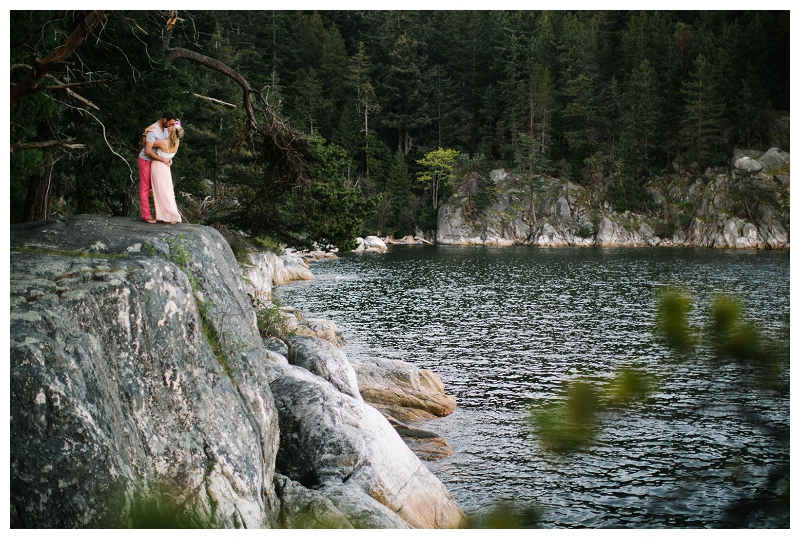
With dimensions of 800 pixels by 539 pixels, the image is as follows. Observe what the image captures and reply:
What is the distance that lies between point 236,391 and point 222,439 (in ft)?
2.81

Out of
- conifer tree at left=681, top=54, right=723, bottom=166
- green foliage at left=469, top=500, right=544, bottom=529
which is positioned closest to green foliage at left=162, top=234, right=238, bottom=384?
green foliage at left=469, top=500, right=544, bottom=529

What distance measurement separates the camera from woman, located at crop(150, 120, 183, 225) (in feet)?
38.2

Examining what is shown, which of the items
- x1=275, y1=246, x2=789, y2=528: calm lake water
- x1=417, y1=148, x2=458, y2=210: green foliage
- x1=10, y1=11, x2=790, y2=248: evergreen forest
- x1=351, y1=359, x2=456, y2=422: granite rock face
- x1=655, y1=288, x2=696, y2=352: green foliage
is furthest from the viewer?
x1=417, y1=148, x2=458, y2=210: green foliage

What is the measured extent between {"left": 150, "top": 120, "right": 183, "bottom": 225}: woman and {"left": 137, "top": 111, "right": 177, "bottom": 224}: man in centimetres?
8

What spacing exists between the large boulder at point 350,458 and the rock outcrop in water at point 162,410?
27 mm

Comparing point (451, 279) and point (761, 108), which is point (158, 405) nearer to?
point (451, 279)

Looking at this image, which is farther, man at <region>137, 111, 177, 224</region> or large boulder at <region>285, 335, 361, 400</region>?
large boulder at <region>285, 335, 361, 400</region>

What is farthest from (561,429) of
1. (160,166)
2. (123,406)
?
(123,406)

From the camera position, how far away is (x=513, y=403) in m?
20.4

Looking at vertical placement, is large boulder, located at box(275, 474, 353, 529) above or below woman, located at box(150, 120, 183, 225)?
below

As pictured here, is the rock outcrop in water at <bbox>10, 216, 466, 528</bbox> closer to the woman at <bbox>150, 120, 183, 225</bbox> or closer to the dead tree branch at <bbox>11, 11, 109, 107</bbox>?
the woman at <bbox>150, 120, 183, 225</bbox>

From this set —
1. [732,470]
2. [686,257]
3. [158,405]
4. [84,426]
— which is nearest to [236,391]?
[158,405]

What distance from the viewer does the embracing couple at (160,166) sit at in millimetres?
11625

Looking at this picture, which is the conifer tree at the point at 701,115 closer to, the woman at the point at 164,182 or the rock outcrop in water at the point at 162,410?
the woman at the point at 164,182
